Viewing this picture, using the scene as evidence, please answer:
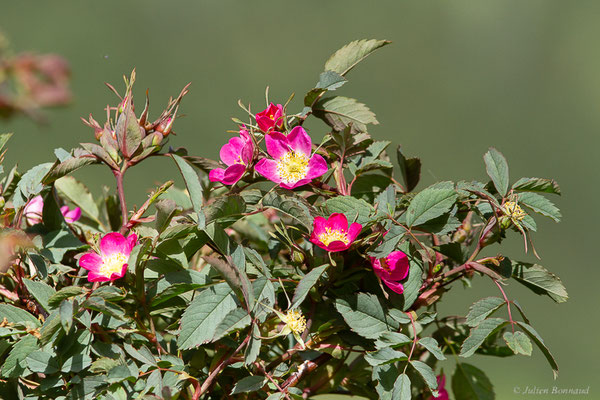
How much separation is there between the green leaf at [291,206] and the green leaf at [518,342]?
0.57ft

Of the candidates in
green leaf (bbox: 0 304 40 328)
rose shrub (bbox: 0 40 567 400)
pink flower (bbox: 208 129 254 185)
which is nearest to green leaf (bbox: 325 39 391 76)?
rose shrub (bbox: 0 40 567 400)

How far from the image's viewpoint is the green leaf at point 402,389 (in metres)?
0.40

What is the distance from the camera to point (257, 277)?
1.41 feet

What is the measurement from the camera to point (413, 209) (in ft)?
1.40

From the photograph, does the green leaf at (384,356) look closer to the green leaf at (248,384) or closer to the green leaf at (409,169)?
the green leaf at (248,384)

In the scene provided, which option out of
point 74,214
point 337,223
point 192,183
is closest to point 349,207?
point 337,223

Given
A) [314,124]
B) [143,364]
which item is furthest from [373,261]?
[314,124]

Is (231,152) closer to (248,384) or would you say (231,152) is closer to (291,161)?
(291,161)

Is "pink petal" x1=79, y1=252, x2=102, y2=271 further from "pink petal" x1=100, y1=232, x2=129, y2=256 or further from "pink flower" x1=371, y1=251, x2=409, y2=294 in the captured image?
"pink flower" x1=371, y1=251, x2=409, y2=294

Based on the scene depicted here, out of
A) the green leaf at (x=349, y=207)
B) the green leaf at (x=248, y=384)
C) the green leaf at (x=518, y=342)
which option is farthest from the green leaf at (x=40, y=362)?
the green leaf at (x=518, y=342)

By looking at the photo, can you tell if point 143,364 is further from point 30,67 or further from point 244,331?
point 30,67

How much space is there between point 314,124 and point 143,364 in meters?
1.22

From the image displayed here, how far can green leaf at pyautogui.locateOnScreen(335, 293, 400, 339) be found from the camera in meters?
0.41

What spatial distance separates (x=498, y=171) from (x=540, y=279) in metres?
0.09
